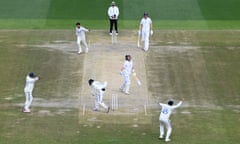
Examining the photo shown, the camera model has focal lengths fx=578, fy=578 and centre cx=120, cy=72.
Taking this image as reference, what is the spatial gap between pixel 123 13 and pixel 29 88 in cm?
1492

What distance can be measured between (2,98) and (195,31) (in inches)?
563

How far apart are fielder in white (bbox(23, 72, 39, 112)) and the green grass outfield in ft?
38.0

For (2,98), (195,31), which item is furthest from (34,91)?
(195,31)

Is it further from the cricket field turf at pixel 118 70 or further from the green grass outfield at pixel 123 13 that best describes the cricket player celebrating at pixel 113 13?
the green grass outfield at pixel 123 13

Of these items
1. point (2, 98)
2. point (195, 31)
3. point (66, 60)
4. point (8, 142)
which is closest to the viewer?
point (8, 142)

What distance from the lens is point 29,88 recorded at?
26.2 m

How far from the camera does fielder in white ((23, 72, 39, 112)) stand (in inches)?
1024

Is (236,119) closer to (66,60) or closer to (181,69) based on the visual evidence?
(181,69)

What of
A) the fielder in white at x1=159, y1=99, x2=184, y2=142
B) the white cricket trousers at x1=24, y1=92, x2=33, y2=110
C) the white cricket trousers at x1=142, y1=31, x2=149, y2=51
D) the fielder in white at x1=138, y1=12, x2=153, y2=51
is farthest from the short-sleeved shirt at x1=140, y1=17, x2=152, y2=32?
the fielder in white at x1=159, y1=99, x2=184, y2=142

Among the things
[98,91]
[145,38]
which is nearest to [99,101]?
[98,91]

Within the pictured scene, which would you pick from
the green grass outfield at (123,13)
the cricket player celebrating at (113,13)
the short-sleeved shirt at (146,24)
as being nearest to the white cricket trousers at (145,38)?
the short-sleeved shirt at (146,24)

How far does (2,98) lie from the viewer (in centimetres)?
2822

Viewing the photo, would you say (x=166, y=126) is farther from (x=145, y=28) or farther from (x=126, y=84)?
(x=145, y=28)

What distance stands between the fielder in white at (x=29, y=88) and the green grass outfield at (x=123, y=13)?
1159 cm
